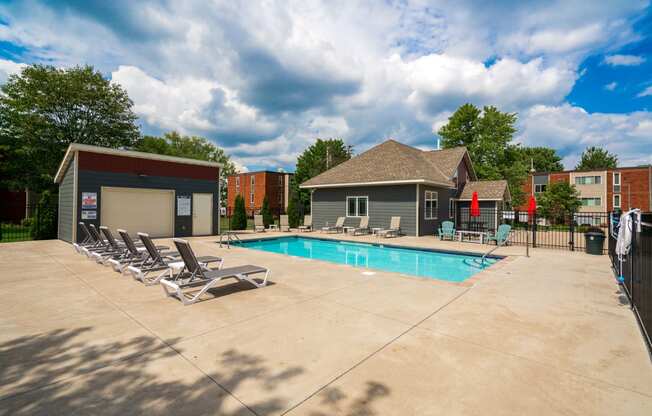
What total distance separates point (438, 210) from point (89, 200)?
1946cm

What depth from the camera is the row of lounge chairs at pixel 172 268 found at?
17.8ft

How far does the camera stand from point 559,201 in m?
30.2

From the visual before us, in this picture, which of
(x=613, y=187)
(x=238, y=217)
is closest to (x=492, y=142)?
(x=613, y=187)

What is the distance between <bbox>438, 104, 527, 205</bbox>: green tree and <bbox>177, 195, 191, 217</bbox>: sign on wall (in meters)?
29.7

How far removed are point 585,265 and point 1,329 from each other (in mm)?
13164

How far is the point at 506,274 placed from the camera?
7.63 metres

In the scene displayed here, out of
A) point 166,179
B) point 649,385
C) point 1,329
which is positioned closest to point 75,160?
point 166,179

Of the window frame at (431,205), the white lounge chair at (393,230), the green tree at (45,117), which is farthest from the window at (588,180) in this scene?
the green tree at (45,117)

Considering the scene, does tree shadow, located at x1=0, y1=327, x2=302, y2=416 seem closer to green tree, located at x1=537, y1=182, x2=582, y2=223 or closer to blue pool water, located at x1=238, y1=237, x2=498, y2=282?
blue pool water, located at x1=238, y1=237, x2=498, y2=282

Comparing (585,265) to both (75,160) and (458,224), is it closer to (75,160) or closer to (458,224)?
(458,224)

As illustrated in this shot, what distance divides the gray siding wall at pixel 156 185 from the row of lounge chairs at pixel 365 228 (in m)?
7.72

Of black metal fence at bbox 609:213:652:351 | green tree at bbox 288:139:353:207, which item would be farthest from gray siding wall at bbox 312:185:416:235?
green tree at bbox 288:139:353:207

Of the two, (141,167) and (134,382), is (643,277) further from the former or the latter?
(141,167)

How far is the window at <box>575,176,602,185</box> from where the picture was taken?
37438 mm
